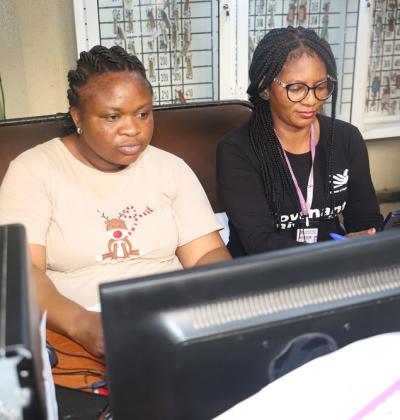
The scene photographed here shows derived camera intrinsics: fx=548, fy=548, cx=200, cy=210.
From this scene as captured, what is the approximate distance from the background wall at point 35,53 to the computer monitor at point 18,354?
213 cm

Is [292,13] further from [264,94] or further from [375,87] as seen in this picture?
[264,94]

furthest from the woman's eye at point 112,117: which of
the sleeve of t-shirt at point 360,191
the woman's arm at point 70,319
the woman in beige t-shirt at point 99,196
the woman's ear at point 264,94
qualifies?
the sleeve of t-shirt at point 360,191

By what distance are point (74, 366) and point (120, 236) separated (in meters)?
0.41

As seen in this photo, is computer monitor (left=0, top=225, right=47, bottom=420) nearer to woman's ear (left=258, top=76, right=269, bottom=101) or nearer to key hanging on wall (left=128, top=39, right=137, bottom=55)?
woman's ear (left=258, top=76, right=269, bottom=101)

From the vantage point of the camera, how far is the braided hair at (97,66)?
1.25m

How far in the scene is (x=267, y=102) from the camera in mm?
1538

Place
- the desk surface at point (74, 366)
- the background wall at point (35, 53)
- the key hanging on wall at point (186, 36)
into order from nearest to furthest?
the desk surface at point (74, 366) → the background wall at point (35, 53) → the key hanging on wall at point (186, 36)

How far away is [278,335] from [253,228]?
87 cm

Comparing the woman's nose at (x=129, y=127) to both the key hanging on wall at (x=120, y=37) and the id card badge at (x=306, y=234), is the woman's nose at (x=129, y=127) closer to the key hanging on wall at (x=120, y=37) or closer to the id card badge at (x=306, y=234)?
the id card badge at (x=306, y=234)

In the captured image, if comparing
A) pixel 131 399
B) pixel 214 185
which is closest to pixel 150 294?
pixel 131 399

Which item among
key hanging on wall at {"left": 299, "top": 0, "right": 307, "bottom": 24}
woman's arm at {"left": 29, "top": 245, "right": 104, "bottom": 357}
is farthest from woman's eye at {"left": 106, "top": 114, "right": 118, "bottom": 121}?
key hanging on wall at {"left": 299, "top": 0, "right": 307, "bottom": 24}

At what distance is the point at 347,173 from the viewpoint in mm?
1554

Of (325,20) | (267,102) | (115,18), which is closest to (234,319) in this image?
(267,102)

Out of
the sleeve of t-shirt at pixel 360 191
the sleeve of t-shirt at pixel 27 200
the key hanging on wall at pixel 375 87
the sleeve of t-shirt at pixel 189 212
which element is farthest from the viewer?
the key hanging on wall at pixel 375 87
